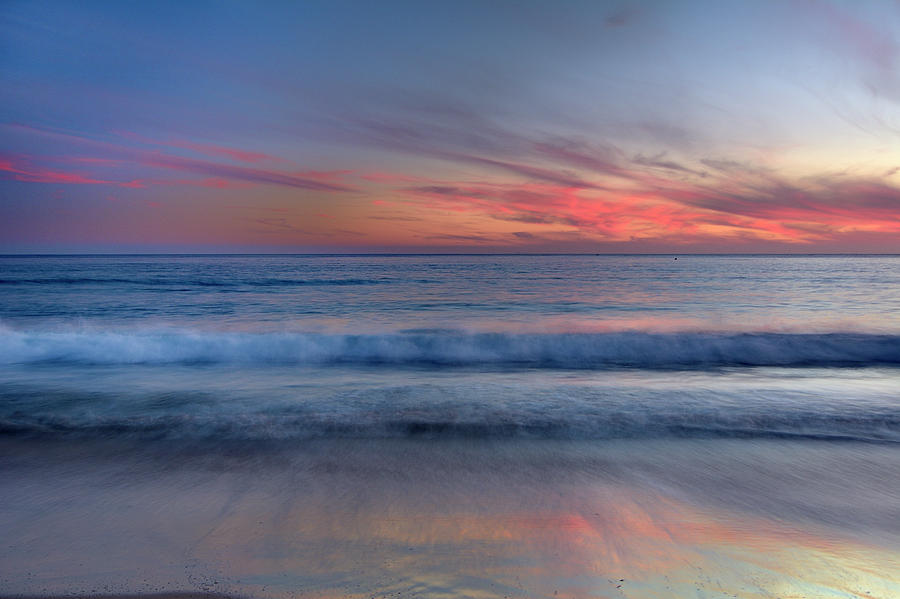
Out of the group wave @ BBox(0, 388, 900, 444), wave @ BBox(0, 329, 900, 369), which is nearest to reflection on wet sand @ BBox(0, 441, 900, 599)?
wave @ BBox(0, 388, 900, 444)

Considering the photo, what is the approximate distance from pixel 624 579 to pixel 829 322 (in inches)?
659

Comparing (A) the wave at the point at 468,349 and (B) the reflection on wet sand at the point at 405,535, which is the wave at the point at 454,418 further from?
(A) the wave at the point at 468,349

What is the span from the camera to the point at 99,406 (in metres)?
6.60

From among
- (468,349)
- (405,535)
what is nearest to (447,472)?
(405,535)

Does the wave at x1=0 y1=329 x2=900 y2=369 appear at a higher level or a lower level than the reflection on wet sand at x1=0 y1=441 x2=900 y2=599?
lower

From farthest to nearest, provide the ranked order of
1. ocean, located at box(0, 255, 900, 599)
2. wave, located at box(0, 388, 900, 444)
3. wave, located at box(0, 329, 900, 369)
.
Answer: wave, located at box(0, 329, 900, 369), wave, located at box(0, 388, 900, 444), ocean, located at box(0, 255, 900, 599)

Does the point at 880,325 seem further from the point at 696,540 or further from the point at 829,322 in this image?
the point at 696,540

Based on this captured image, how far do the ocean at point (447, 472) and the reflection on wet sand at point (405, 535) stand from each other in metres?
0.02

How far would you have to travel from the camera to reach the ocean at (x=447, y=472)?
2.95m

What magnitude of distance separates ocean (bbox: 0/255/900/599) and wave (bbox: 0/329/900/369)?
13cm

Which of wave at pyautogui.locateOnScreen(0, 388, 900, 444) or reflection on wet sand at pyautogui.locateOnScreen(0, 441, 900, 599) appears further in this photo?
wave at pyautogui.locateOnScreen(0, 388, 900, 444)

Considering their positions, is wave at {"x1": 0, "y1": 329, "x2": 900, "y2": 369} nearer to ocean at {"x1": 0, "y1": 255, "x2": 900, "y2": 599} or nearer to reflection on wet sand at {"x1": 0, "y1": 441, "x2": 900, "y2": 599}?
ocean at {"x1": 0, "y1": 255, "x2": 900, "y2": 599}

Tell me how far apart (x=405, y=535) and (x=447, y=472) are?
3.94 feet

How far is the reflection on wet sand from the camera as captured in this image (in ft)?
9.29
